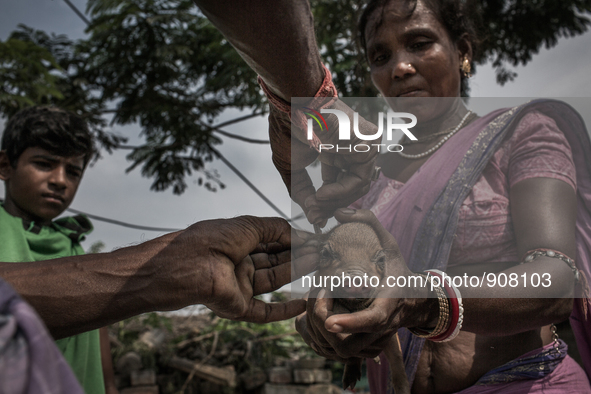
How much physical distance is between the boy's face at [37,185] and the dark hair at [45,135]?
34 mm

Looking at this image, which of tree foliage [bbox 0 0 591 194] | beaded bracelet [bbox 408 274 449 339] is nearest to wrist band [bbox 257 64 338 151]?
beaded bracelet [bbox 408 274 449 339]

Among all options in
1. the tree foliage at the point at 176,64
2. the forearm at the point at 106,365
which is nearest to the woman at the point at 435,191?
the forearm at the point at 106,365

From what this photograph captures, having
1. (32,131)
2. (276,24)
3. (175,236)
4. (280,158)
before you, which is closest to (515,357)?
(280,158)

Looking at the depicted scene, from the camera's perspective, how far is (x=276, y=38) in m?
0.94

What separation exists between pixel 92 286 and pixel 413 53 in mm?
1309

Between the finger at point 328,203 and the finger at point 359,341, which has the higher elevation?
the finger at point 328,203

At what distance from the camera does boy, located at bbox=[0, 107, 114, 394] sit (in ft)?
6.42

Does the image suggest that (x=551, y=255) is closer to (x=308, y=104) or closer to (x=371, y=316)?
(x=371, y=316)

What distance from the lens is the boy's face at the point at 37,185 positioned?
205 cm

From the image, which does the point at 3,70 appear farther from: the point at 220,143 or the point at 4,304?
the point at 4,304

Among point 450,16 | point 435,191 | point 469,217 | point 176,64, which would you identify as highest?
point 176,64

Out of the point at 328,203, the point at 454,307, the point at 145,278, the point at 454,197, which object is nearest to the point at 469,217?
the point at 454,197

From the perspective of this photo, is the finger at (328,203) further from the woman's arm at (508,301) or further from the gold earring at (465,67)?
the gold earring at (465,67)

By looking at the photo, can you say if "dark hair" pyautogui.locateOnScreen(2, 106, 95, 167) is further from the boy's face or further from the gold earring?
the gold earring
